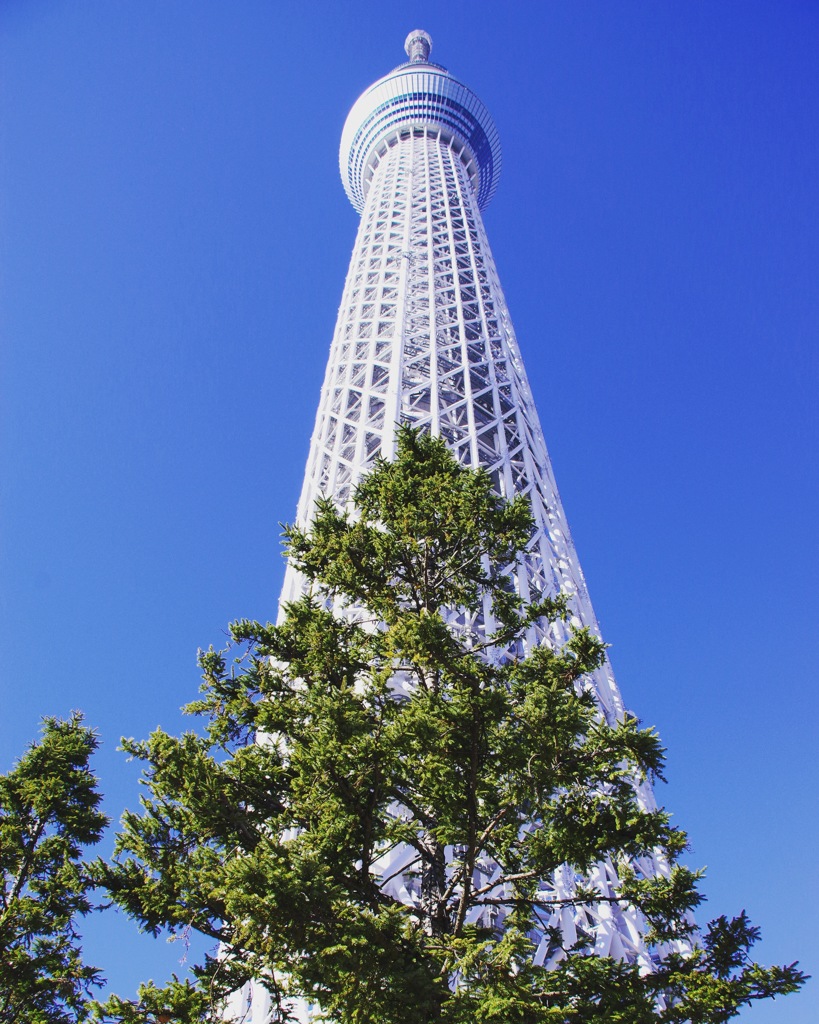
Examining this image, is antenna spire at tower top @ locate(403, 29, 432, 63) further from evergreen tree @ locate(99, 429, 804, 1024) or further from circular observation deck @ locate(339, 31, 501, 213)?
evergreen tree @ locate(99, 429, 804, 1024)

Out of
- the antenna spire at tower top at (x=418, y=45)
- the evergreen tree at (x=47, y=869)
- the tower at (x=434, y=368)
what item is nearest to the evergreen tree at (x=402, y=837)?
the evergreen tree at (x=47, y=869)

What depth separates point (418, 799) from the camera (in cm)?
746

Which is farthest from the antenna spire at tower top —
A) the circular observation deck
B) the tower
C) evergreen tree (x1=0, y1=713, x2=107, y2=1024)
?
evergreen tree (x1=0, y1=713, x2=107, y2=1024)

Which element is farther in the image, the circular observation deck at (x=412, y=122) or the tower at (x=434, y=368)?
the circular observation deck at (x=412, y=122)

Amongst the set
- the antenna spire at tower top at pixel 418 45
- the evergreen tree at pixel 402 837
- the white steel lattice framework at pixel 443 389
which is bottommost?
the evergreen tree at pixel 402 837

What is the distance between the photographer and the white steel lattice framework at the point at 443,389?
12.1 m

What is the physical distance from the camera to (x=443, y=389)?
19953mm

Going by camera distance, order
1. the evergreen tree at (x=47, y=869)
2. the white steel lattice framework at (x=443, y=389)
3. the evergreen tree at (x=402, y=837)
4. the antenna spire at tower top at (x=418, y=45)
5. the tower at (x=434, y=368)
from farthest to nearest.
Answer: the antenna spire at tower top at (x=418, y=45), the tower at (x=434, y=368), the white steel lattice framework at (x=443, y=389), the evergreen tree at (x=47, y=869), the evergreen tree at (x=402, y=837)

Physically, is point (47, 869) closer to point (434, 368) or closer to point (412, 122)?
point (434, 368)

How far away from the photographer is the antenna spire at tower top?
55.7m

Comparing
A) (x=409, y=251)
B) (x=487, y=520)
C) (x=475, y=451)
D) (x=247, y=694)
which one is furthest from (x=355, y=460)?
(x=409, y=251)

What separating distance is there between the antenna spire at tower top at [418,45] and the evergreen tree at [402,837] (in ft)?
191

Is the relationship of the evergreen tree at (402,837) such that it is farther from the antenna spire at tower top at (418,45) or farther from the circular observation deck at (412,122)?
the antenna spire at tower top at (418,45)

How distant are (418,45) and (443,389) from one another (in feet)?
155
